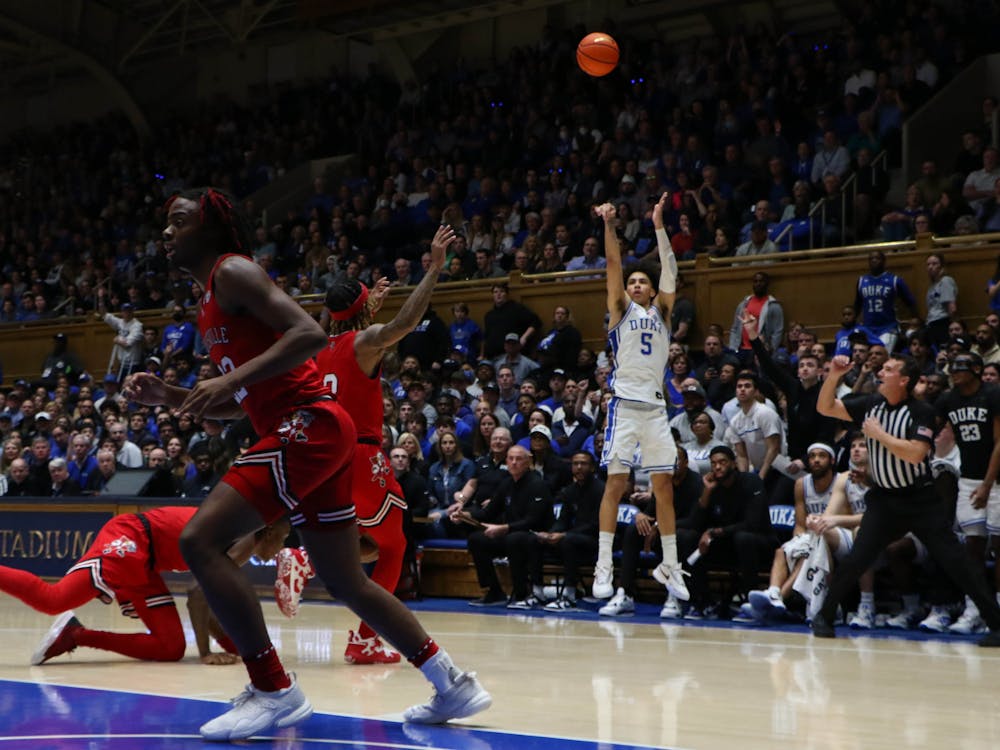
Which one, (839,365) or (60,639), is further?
(839,365)

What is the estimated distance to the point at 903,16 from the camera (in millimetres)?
17672

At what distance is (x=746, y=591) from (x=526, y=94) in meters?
13.3

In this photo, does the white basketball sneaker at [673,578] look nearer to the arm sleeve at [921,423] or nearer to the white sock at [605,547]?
the white sock at [605,547]

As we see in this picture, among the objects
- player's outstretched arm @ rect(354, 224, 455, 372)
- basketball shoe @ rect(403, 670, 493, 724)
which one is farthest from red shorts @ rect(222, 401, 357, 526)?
player's outstretched arm @ rect(354, 224, 455, 372)

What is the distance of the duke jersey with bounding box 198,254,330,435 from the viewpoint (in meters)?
4.71

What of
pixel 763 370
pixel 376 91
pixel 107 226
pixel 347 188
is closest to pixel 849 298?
pixel 763 370

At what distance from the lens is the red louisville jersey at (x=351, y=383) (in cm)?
695

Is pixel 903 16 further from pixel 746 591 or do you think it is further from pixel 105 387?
pixel 105 387

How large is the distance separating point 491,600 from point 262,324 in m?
7.15

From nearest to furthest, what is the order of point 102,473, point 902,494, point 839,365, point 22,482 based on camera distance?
point 839,365 → point 902,494 → point 102,473 → point 22,482

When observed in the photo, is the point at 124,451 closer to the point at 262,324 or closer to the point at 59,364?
the point at 59,364

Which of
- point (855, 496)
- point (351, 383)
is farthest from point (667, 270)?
point (351, 383)

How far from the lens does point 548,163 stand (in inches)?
784

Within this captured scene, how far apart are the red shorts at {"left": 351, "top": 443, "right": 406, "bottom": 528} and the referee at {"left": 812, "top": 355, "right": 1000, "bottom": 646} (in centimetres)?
299
